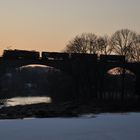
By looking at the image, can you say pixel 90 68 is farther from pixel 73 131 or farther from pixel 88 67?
pixel 73 131

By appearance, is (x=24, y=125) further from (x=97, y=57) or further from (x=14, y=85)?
(x=14, y=85)

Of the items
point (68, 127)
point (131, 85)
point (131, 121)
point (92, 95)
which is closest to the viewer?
point (68, 127)

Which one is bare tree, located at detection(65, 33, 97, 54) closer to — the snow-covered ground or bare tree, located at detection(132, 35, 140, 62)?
bare tree, located at detection(132, 35, 140, 62)

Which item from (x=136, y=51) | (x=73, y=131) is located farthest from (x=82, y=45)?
(x=73, y=131)

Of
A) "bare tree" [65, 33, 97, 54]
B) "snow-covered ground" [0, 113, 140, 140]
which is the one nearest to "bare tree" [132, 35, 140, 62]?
"bare tree" [65, 33, 97, 54]

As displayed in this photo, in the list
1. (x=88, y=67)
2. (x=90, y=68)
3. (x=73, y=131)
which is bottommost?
(x=73, y=131)

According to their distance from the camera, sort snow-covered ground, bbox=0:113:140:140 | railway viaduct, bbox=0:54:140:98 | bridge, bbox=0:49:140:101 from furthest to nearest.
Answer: railway viaduct, bbox=0:54:140:98
bridge, bbox=0:49:140:101
snow-covered ground, bbox=0:113:140:140

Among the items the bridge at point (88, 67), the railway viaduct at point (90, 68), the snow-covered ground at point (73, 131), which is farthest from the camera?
the railway viaduct at point (90, 68)

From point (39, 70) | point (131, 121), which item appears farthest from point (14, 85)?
point (131, 121)

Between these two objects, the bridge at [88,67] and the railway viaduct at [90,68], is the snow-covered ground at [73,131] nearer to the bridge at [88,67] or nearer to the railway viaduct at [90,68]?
the bridge at [88,67]

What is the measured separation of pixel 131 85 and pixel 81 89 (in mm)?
13802

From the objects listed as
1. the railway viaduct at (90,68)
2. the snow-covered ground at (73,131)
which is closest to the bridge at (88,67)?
the railway viaduct at (90,68)

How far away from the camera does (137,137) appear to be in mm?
18609

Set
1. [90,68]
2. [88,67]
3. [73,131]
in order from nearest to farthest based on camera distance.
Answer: [73,131]
[88,67]
[90,68]
